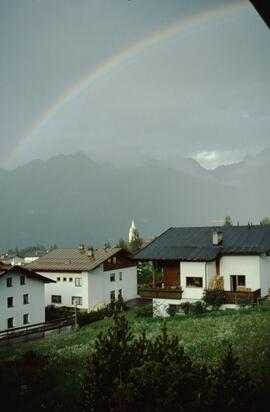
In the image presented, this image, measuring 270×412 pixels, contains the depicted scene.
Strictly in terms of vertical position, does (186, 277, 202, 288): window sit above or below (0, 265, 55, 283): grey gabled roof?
below

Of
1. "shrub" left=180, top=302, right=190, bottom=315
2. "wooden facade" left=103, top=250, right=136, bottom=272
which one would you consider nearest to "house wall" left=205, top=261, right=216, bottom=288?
"shrub" left=180, top=302, right=190, bottom=315

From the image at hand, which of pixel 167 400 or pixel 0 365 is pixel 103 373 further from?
pixel 0 365

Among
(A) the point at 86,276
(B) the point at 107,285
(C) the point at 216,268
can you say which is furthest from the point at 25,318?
(C) the point at 216,268

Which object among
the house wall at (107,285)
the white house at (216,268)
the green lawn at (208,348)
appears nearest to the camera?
the green lawn at (208,348)

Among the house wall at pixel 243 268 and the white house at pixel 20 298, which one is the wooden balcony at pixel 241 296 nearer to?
the house wall at pixel 243 268

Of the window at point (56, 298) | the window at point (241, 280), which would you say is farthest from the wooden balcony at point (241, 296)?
the window at point (56, 298)

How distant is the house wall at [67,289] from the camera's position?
46.8 meters

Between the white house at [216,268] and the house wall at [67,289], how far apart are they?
483 inches

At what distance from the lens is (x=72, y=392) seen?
11773mm

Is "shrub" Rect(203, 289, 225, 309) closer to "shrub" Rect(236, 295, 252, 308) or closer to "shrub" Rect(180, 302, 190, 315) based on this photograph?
"shrub" Rect(236, 295, 252, 308)

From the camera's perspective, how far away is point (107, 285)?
163 feet

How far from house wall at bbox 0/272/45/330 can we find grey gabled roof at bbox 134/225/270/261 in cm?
1165

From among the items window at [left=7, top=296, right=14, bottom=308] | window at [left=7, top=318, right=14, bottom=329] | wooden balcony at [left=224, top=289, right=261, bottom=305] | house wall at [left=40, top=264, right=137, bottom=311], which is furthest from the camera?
house wall at [left=40, top=264, right=137, bottom=311]

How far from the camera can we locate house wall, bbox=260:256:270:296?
3350 cm
